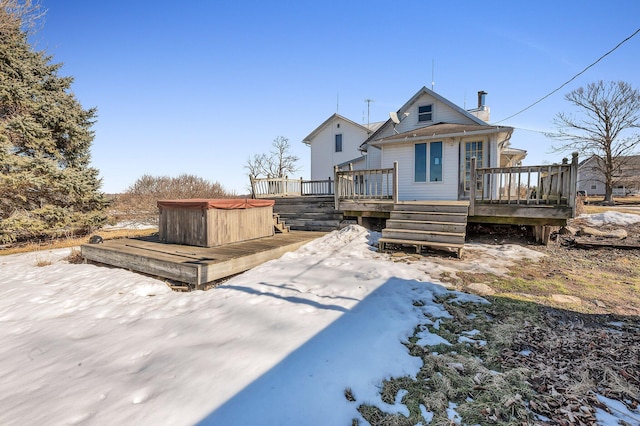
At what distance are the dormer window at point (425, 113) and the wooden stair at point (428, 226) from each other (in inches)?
263

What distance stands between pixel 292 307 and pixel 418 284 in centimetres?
205

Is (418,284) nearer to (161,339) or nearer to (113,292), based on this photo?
(161,339)

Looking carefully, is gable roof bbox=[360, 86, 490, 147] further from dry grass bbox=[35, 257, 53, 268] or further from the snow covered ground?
dry grass bbox=[35, 257, 53, 268]

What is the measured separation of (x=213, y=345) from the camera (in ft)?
9.23

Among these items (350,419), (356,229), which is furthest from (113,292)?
(356,229)

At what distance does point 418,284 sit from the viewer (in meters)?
4.48

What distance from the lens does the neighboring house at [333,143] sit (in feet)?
77.0

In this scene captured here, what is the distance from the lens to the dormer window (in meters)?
13.0

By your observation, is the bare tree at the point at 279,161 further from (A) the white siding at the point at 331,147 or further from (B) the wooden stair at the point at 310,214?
(B) the wooden stair at the point at 310,214

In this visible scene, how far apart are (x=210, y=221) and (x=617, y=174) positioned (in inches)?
1666

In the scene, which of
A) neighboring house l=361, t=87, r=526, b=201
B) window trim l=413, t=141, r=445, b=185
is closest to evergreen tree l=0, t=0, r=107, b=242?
neighboring house l=361, t=87, r=526, b=201

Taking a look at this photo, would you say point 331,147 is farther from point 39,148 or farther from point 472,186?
point 39,148

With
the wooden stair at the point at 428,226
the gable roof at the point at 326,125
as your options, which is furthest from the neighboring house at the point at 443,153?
the gable roof at the point at 326,125

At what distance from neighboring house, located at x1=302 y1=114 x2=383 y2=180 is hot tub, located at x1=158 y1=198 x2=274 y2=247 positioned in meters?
16.6
